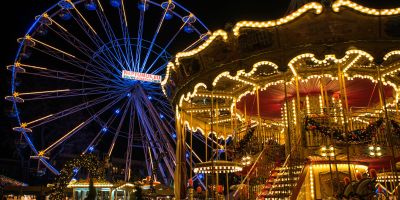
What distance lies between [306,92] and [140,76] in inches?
433

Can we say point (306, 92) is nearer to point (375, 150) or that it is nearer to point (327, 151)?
point (327, 151)

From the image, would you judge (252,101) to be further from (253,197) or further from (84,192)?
(84,192)

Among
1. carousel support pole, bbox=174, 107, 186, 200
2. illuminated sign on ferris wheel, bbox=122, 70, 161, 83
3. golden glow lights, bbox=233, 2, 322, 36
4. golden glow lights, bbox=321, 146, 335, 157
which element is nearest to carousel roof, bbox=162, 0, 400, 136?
golden glow lights, bbox=233, 2, 322, 36

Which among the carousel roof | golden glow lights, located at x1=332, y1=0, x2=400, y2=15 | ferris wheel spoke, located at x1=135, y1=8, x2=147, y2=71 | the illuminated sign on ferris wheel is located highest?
ferris wheel spoke, located at x1=135, y1=8, x2=147, y2=71

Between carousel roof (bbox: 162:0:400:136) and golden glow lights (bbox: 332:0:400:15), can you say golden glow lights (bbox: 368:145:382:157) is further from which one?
golden glow lights (bbox: 332:0:400:15)

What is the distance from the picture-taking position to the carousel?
26.8 ft

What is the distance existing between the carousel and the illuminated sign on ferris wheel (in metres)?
6.84

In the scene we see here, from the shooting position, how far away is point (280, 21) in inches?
325

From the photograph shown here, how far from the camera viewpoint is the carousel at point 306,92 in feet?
26.8

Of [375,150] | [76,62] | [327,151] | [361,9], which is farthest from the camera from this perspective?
[76,62]

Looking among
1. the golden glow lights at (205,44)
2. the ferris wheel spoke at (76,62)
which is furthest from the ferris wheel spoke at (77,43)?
the golden glow lights at (205,44)

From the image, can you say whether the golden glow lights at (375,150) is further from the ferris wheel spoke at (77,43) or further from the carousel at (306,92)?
the ferris wheel spoke at (77,43)

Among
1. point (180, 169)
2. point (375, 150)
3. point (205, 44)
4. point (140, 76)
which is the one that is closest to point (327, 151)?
point (375, 150)

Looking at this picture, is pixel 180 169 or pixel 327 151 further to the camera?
pixel 180 169
